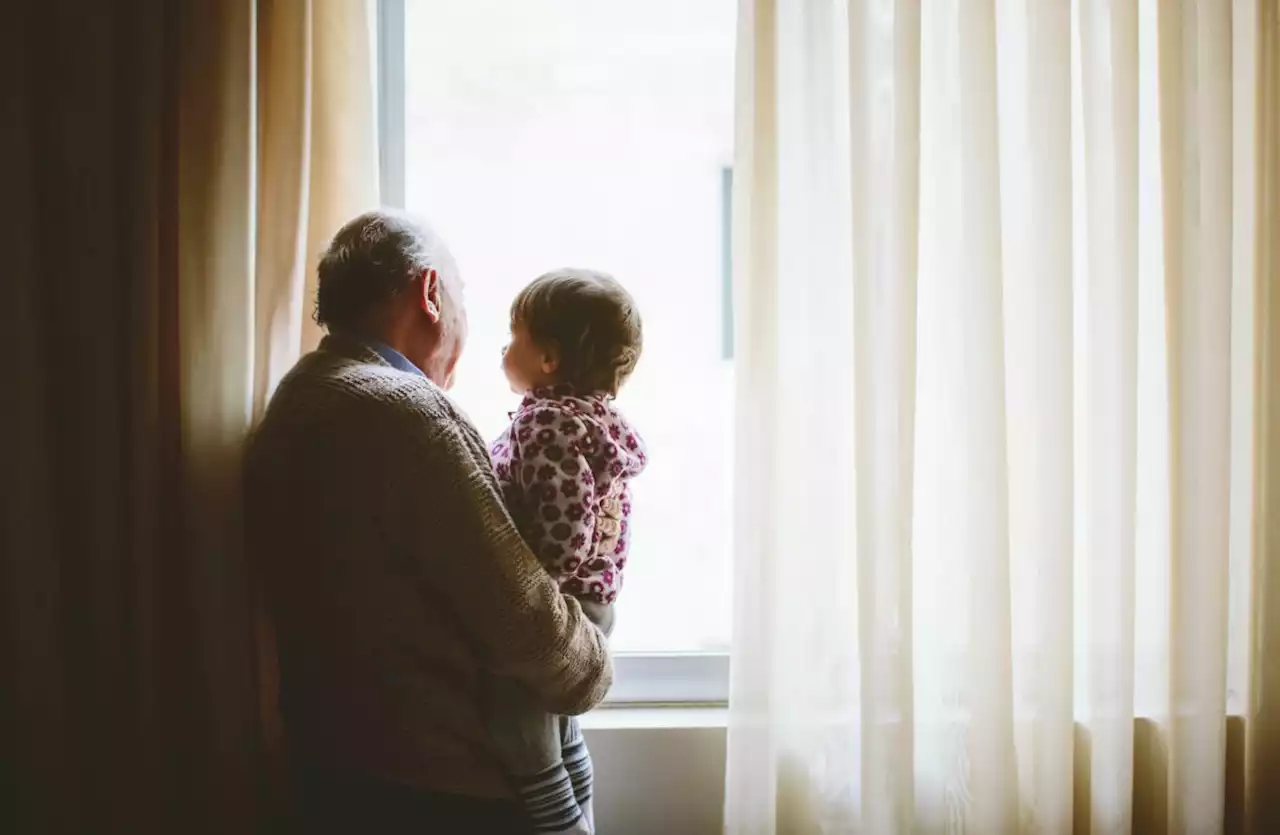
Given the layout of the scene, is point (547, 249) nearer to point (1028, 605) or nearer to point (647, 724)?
point (647, 724)

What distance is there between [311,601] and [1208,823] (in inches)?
56.8

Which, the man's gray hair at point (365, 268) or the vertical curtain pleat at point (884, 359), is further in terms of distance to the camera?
the vertical curtain pleat at point (884, 359)

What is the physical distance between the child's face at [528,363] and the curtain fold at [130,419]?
374 millimetres

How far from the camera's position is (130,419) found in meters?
1.30

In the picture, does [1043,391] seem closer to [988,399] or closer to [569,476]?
[988,399]

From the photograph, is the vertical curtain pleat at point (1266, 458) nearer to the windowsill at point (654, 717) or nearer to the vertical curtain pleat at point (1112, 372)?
the vertical curtain pleat at point (1112, 372)

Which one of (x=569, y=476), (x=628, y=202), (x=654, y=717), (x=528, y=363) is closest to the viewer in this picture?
(x=569, y=476)

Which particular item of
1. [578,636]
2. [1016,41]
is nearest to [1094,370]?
[1016,41]

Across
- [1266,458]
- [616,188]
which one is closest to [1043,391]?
[1266,458]

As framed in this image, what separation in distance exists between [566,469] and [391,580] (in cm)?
25

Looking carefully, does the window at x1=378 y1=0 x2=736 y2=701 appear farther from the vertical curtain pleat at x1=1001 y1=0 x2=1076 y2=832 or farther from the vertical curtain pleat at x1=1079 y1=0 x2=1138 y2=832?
the vertical curtain pleat at x1=1079 y1=0 x2=1138 y2=832

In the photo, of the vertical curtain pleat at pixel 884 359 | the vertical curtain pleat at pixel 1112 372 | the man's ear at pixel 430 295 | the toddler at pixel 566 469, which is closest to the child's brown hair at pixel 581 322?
the toddler at pixel 566 469

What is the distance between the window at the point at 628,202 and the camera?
1744mm

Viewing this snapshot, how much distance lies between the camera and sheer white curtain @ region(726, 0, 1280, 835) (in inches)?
58.1
